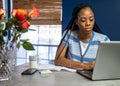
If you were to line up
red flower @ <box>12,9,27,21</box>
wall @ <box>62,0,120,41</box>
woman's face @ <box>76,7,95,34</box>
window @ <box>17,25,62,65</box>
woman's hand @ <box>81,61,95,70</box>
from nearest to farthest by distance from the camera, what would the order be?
red flower @ <box>12,9,27,21</box> → woman's hand @ <box>81,61,95,70</box> → woman's face @ <box>76,7,95,34</box> → wall @ <box>62,0,120,41</box> → window @ <box>17,25,62,65</box>

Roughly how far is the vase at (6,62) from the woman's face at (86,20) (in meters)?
0.83

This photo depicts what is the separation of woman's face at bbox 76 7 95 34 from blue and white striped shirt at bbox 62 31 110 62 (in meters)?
0.10

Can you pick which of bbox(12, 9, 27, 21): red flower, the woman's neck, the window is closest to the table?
bbox(12, 9, 27, 21): red flower

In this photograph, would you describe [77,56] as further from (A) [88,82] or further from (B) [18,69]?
(A) [88,82]

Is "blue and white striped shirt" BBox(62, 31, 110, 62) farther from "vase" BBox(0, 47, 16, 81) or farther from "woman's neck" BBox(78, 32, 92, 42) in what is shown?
"vase" BBox(0, 47, 16, 81)

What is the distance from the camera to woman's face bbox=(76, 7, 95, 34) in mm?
2146

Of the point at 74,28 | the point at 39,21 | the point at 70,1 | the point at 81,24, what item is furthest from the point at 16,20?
the point at 39,21

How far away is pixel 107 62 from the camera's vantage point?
151 cm

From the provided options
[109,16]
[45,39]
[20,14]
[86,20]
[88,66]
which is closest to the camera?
[20,14]

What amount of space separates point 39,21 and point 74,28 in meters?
1.88

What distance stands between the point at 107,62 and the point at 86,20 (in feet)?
2.39

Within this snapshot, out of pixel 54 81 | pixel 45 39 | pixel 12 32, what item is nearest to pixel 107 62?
pixel 54 81

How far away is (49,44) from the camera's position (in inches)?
170

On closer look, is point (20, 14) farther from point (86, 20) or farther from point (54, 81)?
point (86, 20)
